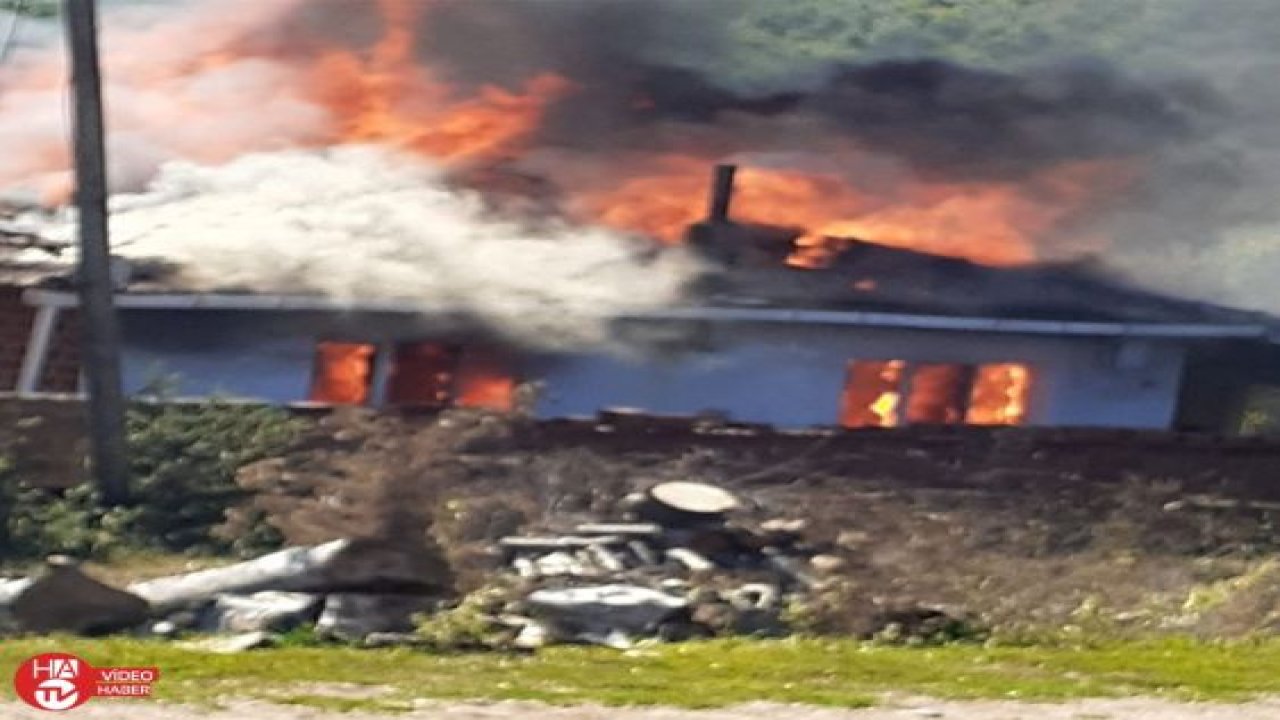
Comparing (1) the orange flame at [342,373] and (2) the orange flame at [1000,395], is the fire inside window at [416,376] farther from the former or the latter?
(2) the orange flame at [1000,395]

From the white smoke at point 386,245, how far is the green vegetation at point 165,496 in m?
0.94

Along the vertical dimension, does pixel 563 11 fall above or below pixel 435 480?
above

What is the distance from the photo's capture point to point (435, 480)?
16.5 metres

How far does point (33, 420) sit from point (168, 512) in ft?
3.61

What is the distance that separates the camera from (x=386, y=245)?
16.9 meters

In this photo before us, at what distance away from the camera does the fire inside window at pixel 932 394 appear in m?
17.3

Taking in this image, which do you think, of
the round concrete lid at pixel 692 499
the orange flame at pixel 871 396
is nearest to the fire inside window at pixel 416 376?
the round concrete lid at pixel 692 499

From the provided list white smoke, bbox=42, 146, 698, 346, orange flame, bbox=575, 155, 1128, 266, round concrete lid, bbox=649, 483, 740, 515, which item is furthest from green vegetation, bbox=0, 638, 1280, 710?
orange flame, bbox=575, 155, 1128, 266

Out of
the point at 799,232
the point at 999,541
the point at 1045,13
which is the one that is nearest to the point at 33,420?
the point at 799,232

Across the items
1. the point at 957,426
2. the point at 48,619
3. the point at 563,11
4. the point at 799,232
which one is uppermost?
the point at 563,11

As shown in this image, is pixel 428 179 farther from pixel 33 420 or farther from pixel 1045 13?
pixel 1045 13

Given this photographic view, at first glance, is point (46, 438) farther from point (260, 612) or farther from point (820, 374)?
point (820, 374)

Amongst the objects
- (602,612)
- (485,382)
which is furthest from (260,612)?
(485,382)

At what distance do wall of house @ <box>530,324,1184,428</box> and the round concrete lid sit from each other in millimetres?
569
